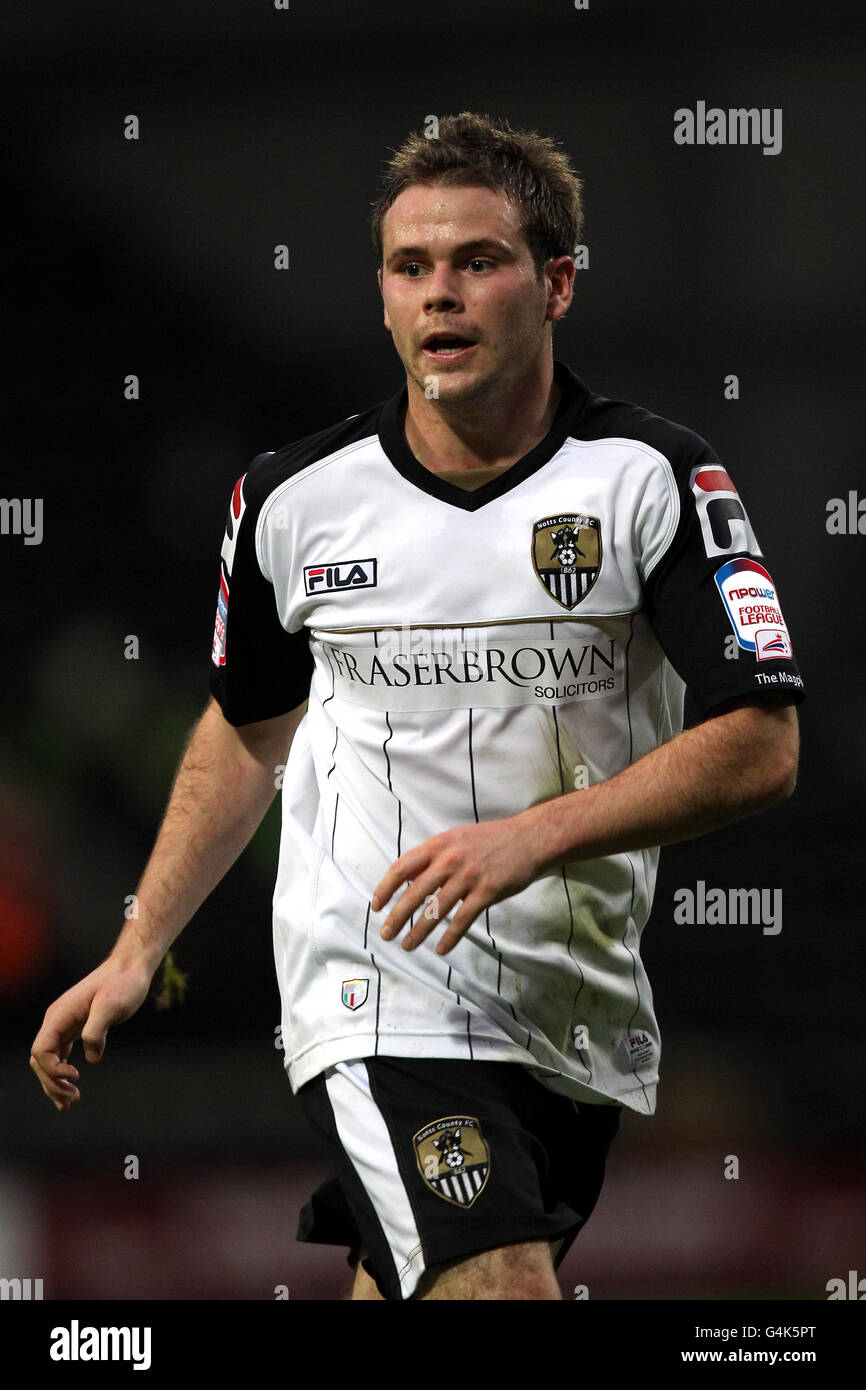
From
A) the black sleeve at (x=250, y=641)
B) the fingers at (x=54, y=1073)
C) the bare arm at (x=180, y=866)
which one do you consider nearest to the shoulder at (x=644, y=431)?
the black sleeve at (x=250, y=641)

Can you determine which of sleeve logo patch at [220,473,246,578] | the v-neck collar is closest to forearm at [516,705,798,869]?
the v-neck collar

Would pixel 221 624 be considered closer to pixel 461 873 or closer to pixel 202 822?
pixel 202 822

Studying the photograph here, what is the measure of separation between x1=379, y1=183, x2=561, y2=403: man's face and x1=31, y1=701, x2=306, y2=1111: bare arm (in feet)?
1.82

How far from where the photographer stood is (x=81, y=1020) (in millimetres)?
2039

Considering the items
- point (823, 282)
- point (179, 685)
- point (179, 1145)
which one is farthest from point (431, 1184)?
point (823, 282)

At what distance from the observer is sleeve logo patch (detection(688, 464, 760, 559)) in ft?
6.26

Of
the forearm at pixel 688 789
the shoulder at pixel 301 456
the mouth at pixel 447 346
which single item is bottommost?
the forearm at pixel 688 789

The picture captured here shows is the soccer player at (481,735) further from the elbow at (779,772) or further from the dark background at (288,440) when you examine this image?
the dark background at (288,440)

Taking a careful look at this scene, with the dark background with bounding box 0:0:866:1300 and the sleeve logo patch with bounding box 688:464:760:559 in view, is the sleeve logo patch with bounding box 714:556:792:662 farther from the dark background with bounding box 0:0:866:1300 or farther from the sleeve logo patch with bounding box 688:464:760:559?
the dark background with bounding box 0:0:866:1300

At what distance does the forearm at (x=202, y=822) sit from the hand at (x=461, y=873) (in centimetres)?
50

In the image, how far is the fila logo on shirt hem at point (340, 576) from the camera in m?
2.04

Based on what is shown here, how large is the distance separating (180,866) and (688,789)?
74 cm

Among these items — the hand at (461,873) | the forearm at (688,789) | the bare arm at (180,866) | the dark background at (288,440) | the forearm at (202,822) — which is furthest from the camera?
the dark background at (288,440)

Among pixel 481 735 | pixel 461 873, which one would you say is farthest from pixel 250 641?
pixel 461 873
